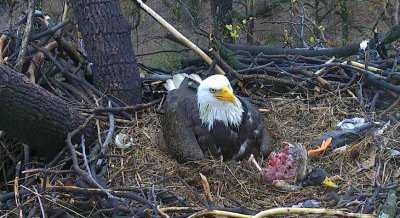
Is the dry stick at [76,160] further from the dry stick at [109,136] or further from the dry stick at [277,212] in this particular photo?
the dry stick at [277,212]

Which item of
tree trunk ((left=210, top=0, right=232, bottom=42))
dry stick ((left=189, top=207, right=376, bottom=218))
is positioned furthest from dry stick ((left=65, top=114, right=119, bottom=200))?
tree trunk ((left=210, top=0, right=232, bottom=42))

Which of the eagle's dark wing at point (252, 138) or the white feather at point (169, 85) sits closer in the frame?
the eagle's dark wing at point (252, 138)

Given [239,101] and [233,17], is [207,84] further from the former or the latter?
[233,17]

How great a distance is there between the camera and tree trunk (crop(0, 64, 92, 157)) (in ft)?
10.7

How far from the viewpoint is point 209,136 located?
412 cm

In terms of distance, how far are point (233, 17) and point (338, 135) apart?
615 centimetres

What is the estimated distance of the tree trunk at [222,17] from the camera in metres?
9.53

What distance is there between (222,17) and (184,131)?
6302mm

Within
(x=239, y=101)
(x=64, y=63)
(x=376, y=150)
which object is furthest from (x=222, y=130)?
(x=64, y=63)

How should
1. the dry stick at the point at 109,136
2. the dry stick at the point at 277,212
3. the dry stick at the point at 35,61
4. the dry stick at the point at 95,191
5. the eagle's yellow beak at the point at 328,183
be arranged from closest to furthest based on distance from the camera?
the dry stick at the point at 277,212 < the dry stick at the point at 95,191 < the eagle's yellow beak at the point at 328,183 < the dry stick at the point at 109,136 < the dry stick at the point at 35,61

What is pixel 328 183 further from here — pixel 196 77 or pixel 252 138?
pixel 196 77

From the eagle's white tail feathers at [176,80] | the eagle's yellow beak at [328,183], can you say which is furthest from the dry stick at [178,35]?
the eagle's yellow beak at [328,183]

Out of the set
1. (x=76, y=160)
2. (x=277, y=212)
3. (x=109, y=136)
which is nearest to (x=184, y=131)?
(x=109, y=136)

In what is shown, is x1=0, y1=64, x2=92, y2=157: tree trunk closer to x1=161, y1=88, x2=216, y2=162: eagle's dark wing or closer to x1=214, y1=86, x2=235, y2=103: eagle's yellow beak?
x1=161, y1=88, x2=216, y2=162: eagle's dark wing
